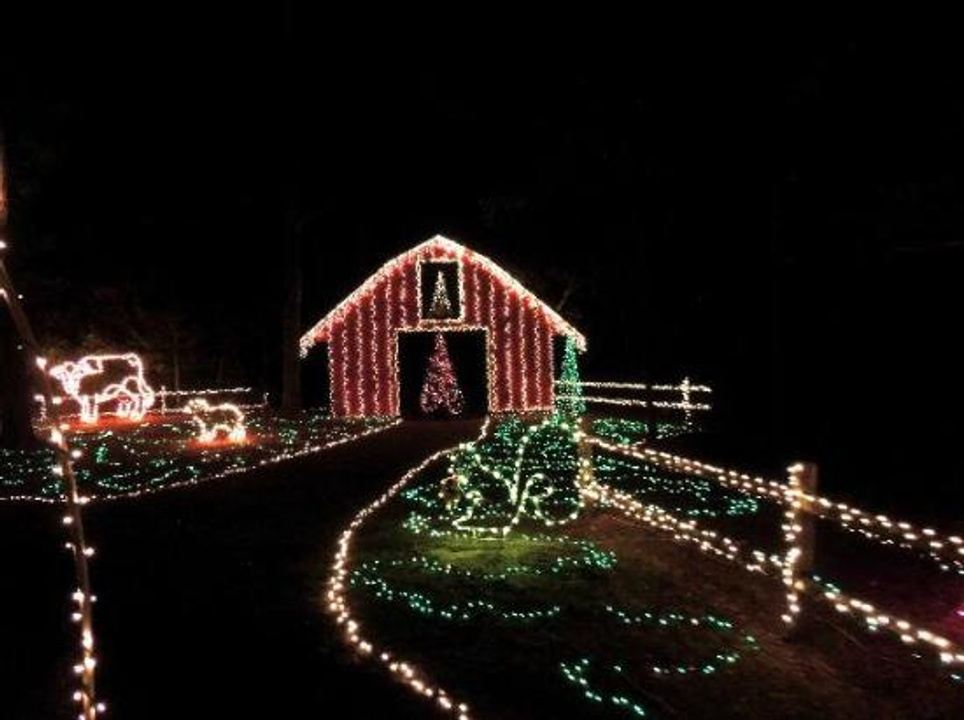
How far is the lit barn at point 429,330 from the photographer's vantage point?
25.1 metres

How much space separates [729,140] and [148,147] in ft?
66.0

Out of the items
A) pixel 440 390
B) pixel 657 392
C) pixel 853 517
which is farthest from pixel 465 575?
pixel 657 392

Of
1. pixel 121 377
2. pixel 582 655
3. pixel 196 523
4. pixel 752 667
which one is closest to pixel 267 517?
pixel 196 523

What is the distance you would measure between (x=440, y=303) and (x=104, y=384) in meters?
13.8

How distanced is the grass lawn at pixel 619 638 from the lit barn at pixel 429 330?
16.1 metres

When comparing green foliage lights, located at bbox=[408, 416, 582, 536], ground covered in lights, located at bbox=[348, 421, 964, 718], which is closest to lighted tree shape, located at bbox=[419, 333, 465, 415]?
green foliage lights, located at bbox=[408, 416, 582, 536]

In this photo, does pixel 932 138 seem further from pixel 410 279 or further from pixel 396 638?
pixel 410 279

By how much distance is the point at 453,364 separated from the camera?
2578 centimetres

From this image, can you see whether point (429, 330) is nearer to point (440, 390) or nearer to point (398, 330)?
point (398, 330)

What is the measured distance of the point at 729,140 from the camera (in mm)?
15344

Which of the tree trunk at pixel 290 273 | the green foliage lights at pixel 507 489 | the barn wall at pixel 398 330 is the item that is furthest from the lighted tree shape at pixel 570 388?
the green foliage lights at pixel 507 489

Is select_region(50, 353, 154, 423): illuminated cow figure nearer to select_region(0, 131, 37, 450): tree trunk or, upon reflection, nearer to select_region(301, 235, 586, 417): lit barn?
select_region(301, 235, 586, 417): lit barn

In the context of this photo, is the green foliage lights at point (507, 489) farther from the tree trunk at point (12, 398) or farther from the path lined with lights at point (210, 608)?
the tree trunk at point (12, 398)

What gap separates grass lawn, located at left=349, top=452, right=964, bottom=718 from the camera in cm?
538
